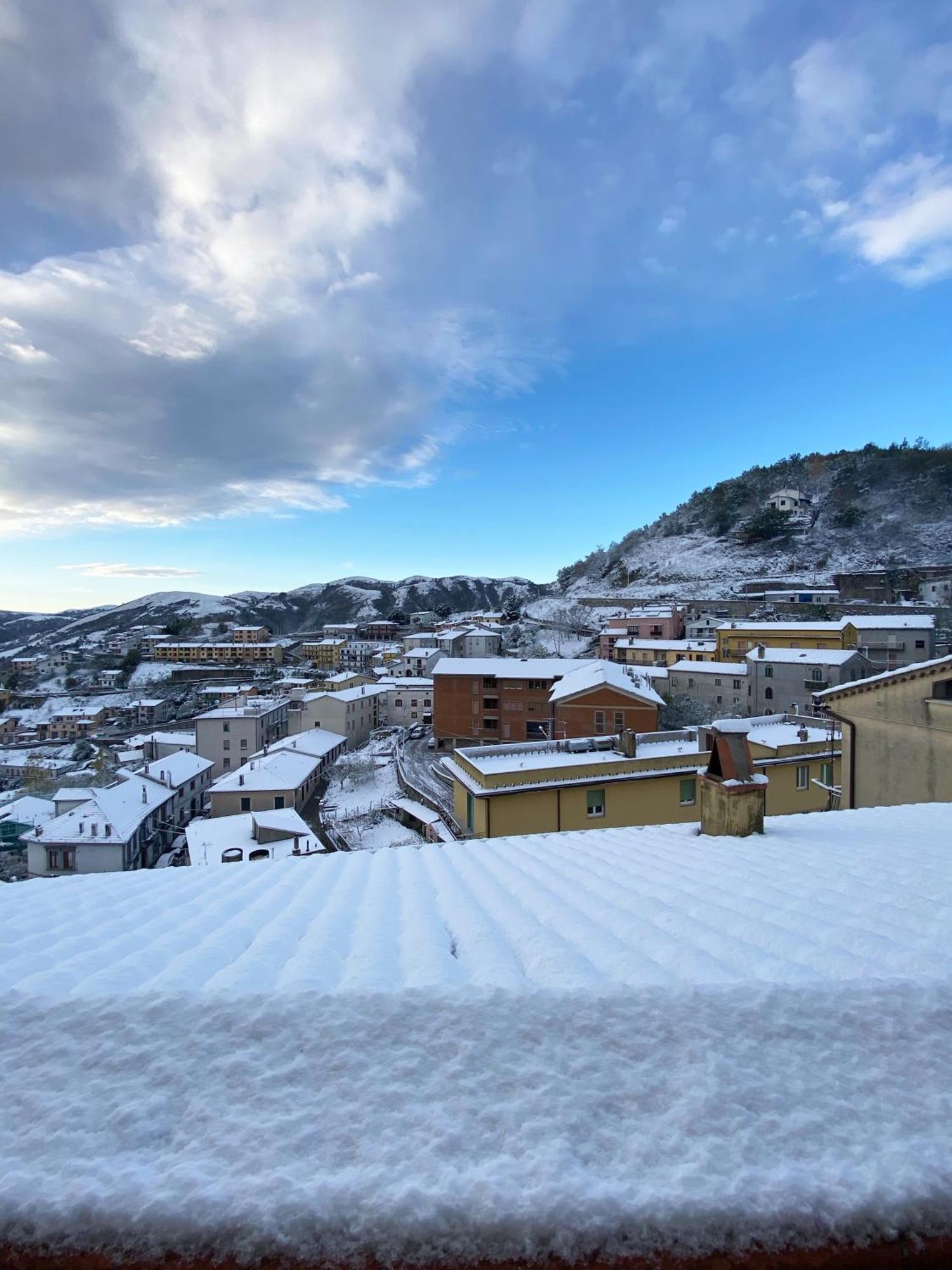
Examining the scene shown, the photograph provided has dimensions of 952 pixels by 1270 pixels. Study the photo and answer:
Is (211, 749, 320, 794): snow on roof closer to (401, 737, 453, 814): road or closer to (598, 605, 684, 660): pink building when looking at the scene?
(401, 737, 453, 814): road

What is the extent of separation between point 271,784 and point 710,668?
25.1 metres

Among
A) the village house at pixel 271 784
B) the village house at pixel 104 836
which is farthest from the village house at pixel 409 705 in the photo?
the village house at pixel 104 836

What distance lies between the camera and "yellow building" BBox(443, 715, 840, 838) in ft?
45.8

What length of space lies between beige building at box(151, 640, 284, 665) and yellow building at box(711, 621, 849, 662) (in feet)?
208

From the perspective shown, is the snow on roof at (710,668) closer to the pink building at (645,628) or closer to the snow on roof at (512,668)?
the snow on roof at (512,668)

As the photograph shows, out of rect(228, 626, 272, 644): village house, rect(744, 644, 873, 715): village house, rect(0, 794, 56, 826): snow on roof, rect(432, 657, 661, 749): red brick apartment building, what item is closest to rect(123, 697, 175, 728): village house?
rect(0, 794, 56, 826): snow on roof

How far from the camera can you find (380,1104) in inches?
65.2

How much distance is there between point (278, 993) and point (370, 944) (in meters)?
0.67

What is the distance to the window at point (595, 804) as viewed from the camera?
14102 millimetres

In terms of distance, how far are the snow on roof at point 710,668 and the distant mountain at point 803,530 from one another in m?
25.7

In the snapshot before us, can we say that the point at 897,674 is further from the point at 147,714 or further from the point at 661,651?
the point at 147,714

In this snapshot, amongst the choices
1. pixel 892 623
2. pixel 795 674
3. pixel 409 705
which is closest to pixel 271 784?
pixel 409 705

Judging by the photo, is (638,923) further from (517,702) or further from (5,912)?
(517,702)

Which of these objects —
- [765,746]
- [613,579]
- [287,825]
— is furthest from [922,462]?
[287,825]
